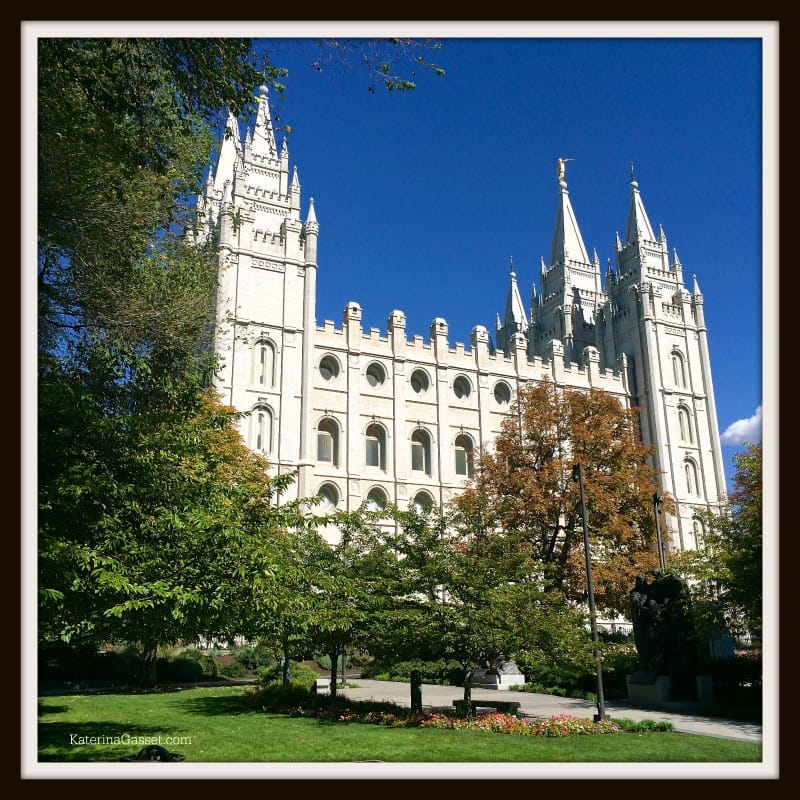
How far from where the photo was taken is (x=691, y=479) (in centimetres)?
5000

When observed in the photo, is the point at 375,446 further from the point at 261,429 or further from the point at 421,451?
the point at 261,429

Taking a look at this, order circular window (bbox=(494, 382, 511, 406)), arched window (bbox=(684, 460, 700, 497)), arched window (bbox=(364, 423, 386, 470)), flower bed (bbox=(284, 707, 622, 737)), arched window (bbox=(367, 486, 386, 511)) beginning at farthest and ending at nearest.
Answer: arched window (bbox=(684, 460, 700, 497))
circular window (bbox=(494, 382, 511, 406))
arched window (bbox=(364, 423, 386, 470))
arched window (bbox=(367, 486, 386, 511))
flower bed (bbox=(284, 707, 622, 737))

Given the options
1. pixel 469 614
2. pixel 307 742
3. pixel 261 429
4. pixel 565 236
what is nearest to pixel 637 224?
pixel 565 236

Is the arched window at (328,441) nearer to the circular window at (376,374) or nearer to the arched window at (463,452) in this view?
the circular window at (376,374)

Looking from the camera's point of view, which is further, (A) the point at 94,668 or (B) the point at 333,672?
(A) the point at 94,668

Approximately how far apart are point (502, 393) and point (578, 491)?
20.6 metres

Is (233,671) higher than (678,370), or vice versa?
(678,370)

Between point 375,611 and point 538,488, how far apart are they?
14.4m

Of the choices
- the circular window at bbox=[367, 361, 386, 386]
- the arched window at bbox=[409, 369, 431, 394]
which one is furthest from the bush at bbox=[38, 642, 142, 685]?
the arched window at bbox=[409, 369, 431, 394]

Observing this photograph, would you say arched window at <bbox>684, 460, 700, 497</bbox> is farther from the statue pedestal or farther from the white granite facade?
the statue pedestal

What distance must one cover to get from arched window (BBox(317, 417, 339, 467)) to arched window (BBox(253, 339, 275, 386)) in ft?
13.5

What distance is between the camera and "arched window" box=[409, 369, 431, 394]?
1790 inches

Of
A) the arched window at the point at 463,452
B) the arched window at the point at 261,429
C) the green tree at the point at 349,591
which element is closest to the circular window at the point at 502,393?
the arched window at the point at 463,452
